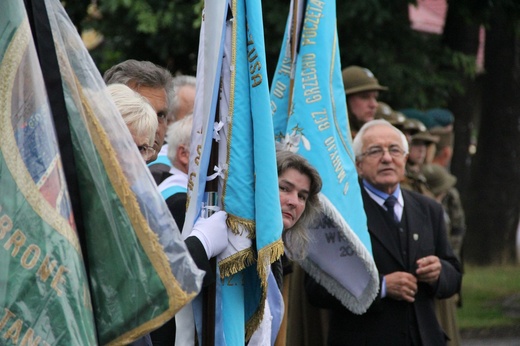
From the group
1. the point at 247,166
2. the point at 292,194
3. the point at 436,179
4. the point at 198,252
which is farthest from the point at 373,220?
the point at 436,179

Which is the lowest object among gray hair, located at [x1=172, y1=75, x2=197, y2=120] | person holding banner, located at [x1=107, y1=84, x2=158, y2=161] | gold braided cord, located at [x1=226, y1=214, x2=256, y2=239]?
gold braided cord, located at [x1=226, y1=214, x2=256, y2=239]

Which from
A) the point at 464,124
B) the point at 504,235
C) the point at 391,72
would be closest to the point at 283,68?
the point at 391,72

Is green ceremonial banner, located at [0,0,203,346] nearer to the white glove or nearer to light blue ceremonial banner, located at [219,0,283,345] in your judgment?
the white glove

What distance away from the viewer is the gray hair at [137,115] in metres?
3.53

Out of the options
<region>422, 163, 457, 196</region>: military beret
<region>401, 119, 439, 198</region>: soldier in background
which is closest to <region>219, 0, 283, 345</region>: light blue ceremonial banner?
<region>401, 119, 439, 198</region>: soldier in background

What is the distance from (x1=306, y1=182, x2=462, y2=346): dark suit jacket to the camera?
19.0 feet

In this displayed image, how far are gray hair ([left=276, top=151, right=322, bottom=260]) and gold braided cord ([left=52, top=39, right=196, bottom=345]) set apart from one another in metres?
1.97

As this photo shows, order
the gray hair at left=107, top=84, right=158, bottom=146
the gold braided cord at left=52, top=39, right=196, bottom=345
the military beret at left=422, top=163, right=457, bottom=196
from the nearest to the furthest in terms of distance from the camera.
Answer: the gold braided cord at left=52, top=39, right=196, bottom=345, the gray hair at left=107, top=84, right=158, bottom=146, the military beret at left=422, top=163, right=457, bottom=196

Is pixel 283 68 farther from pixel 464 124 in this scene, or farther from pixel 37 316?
pixel 464 124

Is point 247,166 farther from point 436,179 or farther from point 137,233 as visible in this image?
point 436,179

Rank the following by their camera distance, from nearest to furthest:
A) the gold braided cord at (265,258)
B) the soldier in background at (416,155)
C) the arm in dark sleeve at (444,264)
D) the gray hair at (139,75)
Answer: the gold braided cord at (265,258), the gray hair at (139,75), the arm in dark sleeve at (444,264), the soldier in background at (416,155)

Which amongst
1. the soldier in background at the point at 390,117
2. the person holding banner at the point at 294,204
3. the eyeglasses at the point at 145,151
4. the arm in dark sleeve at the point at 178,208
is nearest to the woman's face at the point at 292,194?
the person holding banner at the point at 294,204

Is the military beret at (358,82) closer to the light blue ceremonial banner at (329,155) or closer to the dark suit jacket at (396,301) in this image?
the dark suit jacket at (396,301)

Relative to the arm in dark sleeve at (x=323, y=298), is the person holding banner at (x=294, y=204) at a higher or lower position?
higher
